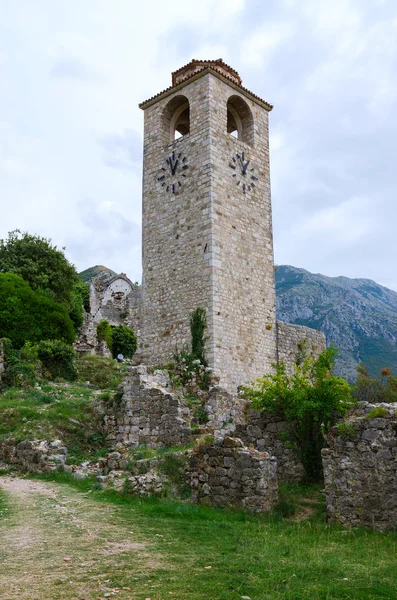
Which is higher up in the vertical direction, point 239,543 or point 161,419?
point 161,419

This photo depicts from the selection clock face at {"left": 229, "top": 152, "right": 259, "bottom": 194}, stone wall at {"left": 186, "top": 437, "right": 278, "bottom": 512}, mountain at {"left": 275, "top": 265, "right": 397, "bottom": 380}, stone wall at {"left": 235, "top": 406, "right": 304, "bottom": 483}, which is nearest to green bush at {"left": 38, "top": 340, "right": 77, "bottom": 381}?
clock face at {"left": 229, "top": 152, "right": 259, "bottom": 194}

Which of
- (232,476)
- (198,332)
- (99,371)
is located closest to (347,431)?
(232,476)

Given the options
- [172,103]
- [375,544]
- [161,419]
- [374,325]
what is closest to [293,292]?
[374,325]

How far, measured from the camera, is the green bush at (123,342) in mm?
32688

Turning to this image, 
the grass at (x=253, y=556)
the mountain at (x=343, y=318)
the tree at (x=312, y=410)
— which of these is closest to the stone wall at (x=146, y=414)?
the tree at (x=312, y=410)

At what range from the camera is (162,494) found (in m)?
8.95

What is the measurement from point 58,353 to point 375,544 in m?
15.6

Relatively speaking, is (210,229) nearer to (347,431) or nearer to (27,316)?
(27,316)

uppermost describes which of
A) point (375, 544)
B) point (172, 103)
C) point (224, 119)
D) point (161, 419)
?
point (172, 103)

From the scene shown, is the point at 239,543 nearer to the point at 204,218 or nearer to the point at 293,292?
the point at 204,218

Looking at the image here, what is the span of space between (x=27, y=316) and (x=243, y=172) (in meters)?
10.9

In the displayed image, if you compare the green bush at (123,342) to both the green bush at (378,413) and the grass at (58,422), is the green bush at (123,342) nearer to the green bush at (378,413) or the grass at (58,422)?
the grass at (58,422)

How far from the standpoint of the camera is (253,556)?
5703 millimetres

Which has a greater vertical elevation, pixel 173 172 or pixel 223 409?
pixel 173 172
